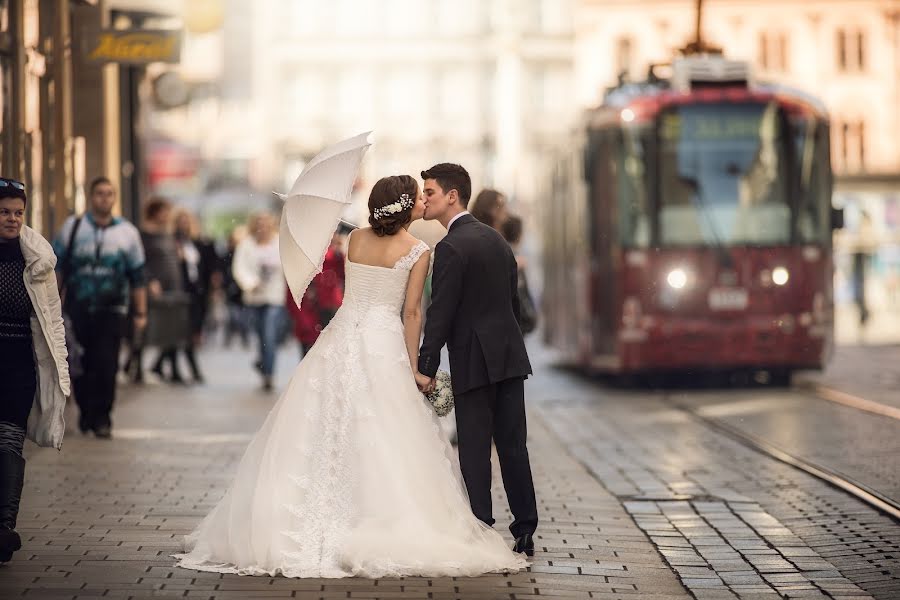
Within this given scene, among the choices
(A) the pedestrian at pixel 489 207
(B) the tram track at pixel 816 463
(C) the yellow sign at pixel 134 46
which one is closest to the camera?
(B) the tram track at pixel 816 463

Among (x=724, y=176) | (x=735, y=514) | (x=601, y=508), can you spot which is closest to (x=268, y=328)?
(x=724, y=176)

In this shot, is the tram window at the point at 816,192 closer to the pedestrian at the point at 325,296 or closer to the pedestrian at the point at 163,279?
the pedestrian at the point at 325,296

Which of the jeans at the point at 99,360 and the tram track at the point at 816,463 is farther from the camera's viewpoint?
the jeans at the point at 99,360

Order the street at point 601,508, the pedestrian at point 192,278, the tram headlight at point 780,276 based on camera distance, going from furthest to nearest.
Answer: the pedestrian at point 192,278 < the tram headlight at point 780,276 < the street at point 601,508

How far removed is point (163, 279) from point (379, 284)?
424 inches

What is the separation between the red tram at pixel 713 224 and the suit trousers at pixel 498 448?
10639mm

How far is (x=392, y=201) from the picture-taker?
7.77m

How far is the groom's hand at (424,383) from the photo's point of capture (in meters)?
7.82

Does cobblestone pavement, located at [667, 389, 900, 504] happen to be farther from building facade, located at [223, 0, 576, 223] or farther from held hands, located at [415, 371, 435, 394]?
building facade, located at [223, 0, 576, 223]

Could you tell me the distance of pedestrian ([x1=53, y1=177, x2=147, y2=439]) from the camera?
12.6 metres

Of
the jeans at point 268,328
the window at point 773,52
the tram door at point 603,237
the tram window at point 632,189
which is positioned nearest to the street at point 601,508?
the jeans at point 268,328

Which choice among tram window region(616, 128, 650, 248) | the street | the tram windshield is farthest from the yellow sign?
the tram windshield

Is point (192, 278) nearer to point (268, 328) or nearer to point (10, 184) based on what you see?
point (268, 328)

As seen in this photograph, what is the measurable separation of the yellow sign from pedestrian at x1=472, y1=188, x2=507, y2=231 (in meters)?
6.97
